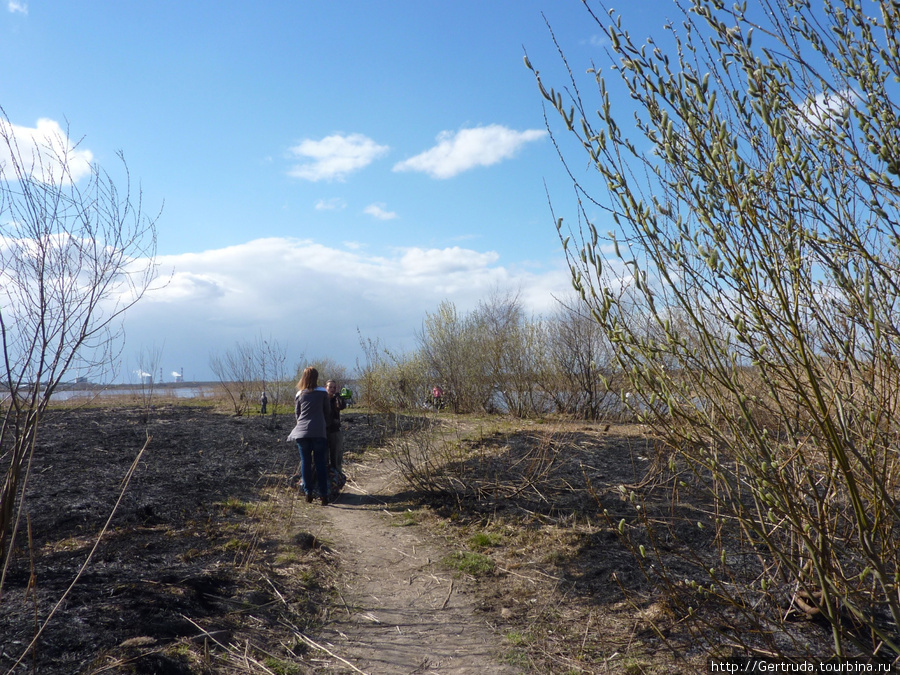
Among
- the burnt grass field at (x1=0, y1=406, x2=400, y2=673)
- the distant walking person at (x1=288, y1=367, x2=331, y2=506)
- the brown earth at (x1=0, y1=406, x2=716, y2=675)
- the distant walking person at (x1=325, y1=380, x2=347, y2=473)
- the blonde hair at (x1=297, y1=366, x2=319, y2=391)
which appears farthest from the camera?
the distant walking person at (x1=325, y1=380, x2=347, y2=473)

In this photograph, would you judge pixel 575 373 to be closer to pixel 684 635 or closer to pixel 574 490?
pixel 574 490

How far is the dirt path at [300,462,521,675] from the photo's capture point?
3.53 m

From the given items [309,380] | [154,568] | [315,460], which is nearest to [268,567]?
[154,568]

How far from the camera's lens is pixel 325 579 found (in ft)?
15.9

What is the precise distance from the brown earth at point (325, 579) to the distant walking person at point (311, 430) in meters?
0.37

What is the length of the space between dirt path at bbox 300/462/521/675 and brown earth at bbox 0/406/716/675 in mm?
16

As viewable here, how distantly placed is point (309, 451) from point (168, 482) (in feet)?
7.10

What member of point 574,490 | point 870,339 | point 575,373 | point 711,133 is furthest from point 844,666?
point 575,373

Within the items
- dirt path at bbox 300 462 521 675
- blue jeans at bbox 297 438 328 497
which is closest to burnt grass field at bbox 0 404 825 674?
dirt path at bbox 300 462 521 675

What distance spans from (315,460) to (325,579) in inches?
103

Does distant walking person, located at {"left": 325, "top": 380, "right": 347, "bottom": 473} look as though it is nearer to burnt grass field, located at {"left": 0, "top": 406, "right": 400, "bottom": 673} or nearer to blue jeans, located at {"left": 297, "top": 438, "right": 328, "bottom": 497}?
blue jeans, located at {"left": 297, "top": 438, "right": 328, "bottom": 497}

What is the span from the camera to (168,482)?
25.6 ft

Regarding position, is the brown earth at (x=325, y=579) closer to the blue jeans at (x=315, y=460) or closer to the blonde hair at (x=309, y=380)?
the blue jeans at (x=315, y=460)

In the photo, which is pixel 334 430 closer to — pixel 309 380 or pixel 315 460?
pixel 315 460
